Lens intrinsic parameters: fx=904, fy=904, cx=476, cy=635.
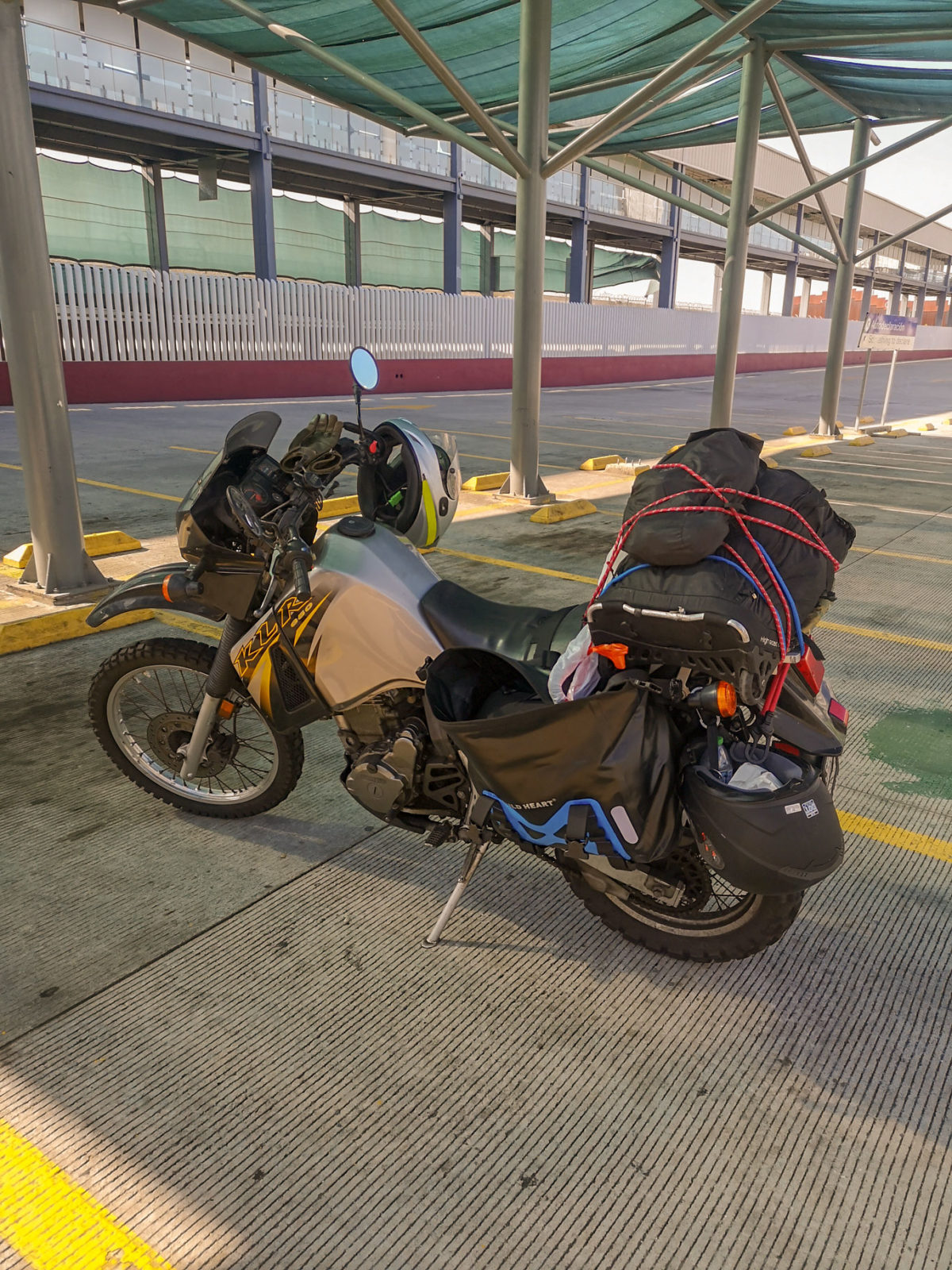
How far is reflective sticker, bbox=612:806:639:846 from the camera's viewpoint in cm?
198

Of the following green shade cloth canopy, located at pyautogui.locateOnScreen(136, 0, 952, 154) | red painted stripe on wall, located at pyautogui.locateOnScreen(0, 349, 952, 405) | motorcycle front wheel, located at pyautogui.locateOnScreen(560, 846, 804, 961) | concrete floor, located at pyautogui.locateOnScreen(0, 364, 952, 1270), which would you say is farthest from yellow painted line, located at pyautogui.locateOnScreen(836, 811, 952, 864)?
red painted stripe on wall, located at pyautogui.locateOnScreen(0, 349, 952, 405)

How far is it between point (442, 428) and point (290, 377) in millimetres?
7190

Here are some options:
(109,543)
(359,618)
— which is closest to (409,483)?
(359,618)

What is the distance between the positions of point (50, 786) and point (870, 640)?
4.01 metres

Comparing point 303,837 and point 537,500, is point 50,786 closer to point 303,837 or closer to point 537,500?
point 303,837

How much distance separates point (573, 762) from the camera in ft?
6.64

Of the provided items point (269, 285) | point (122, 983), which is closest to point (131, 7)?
point (122, 983)

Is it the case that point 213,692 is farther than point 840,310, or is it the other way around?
point 840,310

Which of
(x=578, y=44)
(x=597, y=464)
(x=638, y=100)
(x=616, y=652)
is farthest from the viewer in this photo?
(x=597, y=464)

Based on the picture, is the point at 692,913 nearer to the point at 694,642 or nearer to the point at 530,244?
the point at 694,642

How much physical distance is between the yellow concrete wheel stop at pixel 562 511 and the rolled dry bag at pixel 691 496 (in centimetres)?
551

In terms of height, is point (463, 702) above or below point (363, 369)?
below

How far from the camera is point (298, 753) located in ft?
9.40

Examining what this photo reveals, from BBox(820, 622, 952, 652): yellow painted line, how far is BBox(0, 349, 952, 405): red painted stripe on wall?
298 inches
